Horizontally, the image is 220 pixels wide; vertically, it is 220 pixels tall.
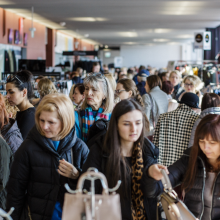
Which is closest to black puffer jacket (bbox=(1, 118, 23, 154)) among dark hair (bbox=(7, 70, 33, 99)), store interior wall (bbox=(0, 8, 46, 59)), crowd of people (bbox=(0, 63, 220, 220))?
crowd of people (bbox=(0, 63, 220, 220))

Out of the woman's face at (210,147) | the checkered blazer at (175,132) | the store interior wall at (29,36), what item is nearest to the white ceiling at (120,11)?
the store interior wall at (29,36)

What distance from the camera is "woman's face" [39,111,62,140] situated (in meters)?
2.25

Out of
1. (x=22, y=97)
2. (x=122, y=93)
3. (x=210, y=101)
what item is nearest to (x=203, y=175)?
(x=210, y=101)

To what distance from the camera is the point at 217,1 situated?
37.8 feet

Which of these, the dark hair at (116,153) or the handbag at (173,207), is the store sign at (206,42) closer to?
the dark hair at (116,153)

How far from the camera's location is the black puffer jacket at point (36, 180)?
2225 millimetres

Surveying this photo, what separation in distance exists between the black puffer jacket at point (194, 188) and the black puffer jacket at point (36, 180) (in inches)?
19.5

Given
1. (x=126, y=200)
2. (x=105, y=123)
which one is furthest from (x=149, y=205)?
(x=105, y=123)

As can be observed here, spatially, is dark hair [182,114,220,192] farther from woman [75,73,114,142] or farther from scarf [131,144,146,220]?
woman [75,73,114,142]

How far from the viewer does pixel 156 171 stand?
1.94 m

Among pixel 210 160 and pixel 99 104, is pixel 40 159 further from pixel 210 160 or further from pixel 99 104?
pixel 99 104

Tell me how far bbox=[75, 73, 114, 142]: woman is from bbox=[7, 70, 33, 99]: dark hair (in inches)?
33.9

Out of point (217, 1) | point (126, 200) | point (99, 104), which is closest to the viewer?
point (126, 200)

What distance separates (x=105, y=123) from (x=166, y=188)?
4.21ft
